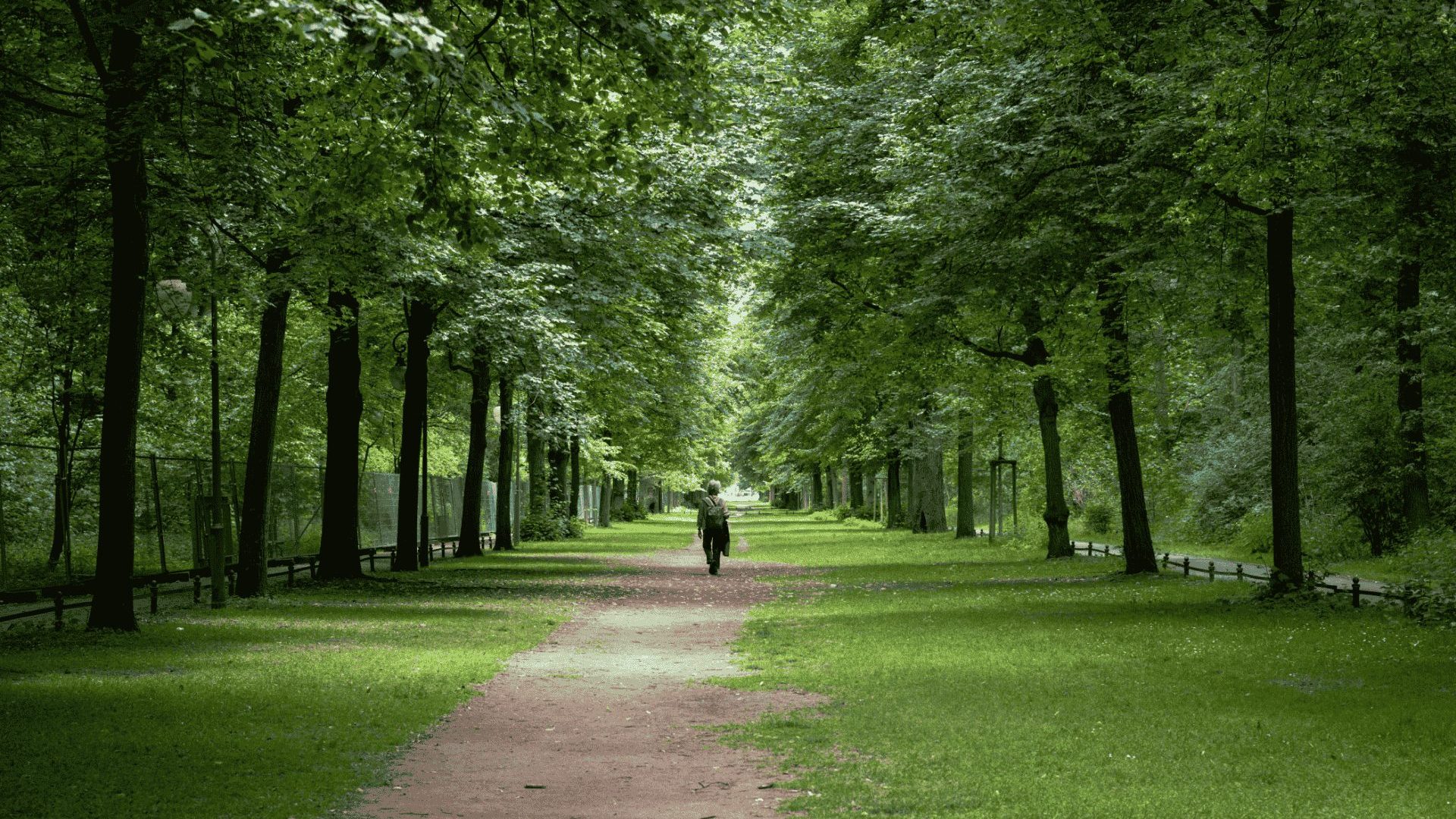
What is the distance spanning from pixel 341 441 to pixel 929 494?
27913 millimetres

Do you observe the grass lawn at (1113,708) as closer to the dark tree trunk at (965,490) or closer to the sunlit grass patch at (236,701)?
the sunlit grass patch at (236,701)

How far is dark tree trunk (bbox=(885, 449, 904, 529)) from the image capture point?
55.2 meters

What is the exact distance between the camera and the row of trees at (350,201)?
10.5 metres

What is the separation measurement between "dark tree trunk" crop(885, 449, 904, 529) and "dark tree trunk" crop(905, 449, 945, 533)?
4.77 meters

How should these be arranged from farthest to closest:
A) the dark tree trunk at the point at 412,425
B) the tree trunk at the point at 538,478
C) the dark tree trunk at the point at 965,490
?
the tree trunk at the point at 538,478 → the dark tree trunk at the point at 965,490 → the dark tree trunk at the point at 412,425

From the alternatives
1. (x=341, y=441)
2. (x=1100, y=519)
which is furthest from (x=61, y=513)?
(x=1100, y=519)

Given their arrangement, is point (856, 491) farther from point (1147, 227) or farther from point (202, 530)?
point (1147, 227)

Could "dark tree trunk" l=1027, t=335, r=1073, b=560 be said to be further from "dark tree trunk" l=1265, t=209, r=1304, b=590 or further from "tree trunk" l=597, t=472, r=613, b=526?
"tree trunk" l=597, t=472, r=613, b=526

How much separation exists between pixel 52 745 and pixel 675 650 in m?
7.21

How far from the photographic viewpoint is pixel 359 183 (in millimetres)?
11531

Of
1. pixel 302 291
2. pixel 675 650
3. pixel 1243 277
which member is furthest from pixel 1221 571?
pixel 302 291

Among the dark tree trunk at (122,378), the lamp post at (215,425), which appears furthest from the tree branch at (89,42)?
the lamp post at (215,425)

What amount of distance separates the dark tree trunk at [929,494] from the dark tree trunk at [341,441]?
26.0m

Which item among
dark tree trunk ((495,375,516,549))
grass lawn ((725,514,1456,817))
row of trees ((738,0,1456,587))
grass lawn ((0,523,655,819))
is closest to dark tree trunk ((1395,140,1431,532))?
row of trees ((738,0,1456,587))
